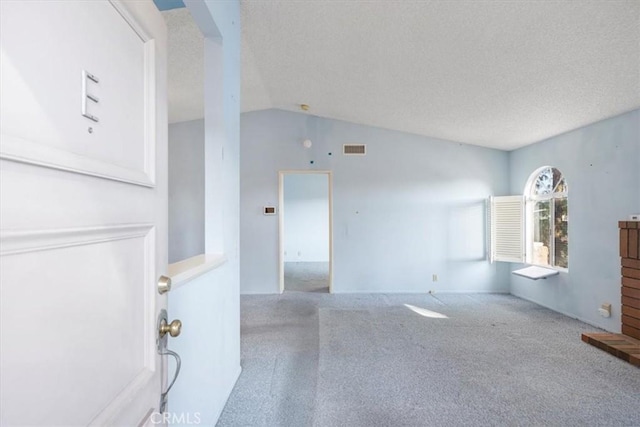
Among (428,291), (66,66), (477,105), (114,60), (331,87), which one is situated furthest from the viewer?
(428,291)

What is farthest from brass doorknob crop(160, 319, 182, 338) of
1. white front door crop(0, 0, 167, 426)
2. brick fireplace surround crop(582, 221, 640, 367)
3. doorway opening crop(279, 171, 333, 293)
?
doorway opening crop(279, 171, 333, 293)

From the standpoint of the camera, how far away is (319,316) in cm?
379

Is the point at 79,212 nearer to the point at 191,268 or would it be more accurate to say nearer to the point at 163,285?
the point at 163,285

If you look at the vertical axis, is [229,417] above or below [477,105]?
below

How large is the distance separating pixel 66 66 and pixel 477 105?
150 inches

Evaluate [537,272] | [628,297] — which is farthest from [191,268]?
[537,272]

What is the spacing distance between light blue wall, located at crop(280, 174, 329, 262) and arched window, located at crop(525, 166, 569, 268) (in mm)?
4804

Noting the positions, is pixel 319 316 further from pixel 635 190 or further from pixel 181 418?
pixel 635 190

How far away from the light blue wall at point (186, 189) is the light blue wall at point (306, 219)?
11.3 feet

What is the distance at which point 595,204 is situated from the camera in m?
3.37

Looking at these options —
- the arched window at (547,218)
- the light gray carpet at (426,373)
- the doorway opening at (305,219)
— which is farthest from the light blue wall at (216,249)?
the doorway opening at (305,219)

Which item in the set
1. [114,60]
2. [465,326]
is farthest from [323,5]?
[465,326]

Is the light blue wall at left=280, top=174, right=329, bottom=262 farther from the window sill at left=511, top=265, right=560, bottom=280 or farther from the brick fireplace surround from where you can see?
the brick fireplace surround

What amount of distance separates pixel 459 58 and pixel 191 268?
274 centimetres
